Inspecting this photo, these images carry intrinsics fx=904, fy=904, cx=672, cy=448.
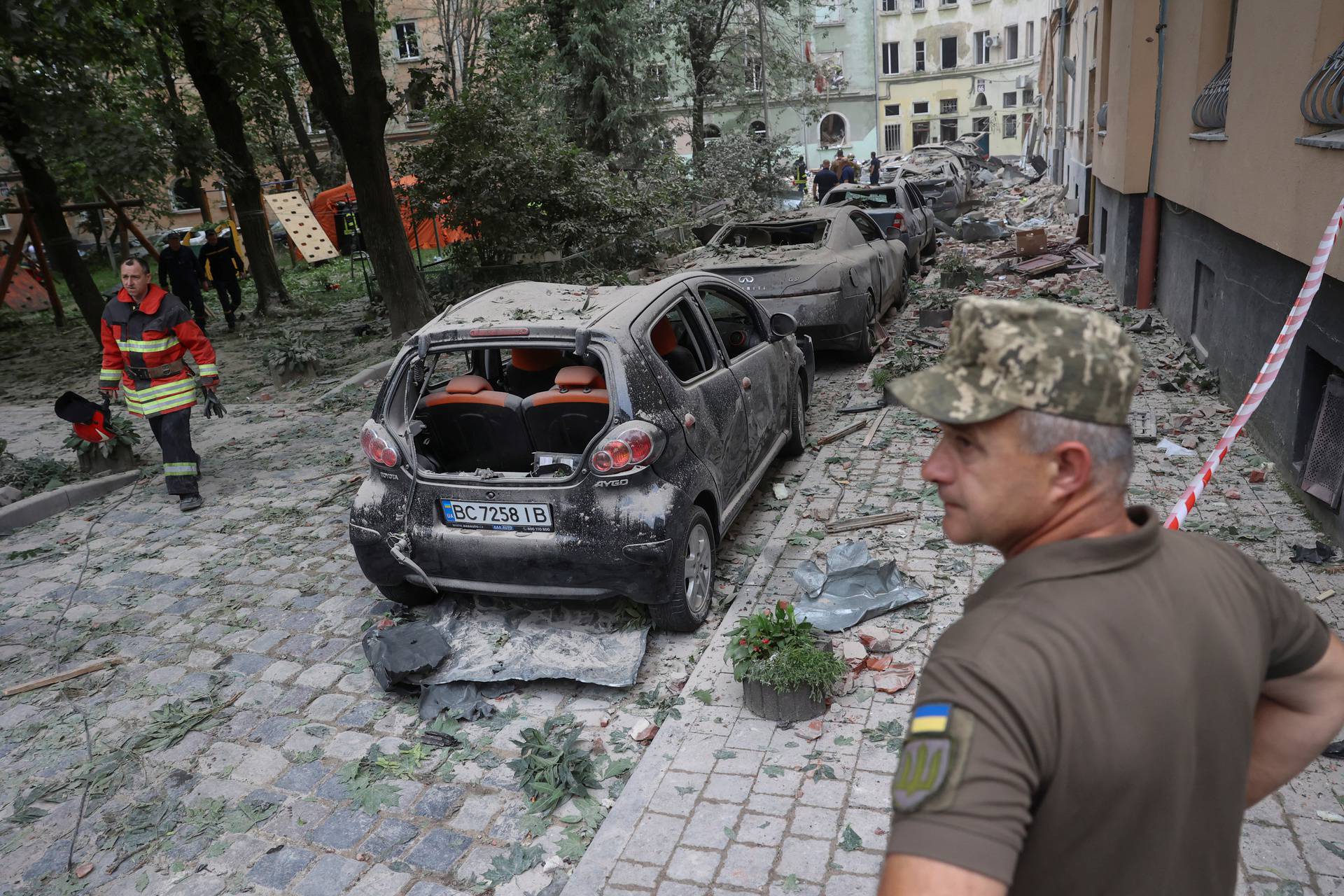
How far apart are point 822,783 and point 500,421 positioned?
2.70 m

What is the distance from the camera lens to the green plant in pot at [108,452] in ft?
28.7

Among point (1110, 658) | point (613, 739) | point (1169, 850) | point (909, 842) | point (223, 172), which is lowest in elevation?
point (613, 739)

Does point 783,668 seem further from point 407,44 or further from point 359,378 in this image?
point 407,44

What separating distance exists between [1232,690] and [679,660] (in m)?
3.62

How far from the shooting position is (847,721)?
13.5 ft

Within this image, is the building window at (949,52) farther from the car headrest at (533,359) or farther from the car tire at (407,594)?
the car tire at (407,594)

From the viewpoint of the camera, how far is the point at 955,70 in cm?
5141

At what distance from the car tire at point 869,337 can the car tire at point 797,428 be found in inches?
104

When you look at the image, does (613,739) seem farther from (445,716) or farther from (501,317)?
(501,317)

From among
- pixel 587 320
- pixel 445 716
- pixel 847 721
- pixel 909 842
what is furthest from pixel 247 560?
pixel 909 842

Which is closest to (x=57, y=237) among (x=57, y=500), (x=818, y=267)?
(x=57, y=500)

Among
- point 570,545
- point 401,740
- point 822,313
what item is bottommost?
point 401,740

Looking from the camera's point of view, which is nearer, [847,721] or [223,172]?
[847,721]

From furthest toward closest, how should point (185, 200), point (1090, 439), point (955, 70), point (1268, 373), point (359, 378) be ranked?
1. point (955, 70)
2. point (185, 200)
3. point (359, 378)
4. point (1268, 373)
5. point (1090, 439)
